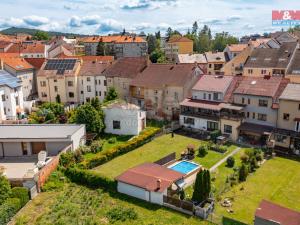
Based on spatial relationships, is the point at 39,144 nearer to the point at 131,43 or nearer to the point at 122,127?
the point at 122,127

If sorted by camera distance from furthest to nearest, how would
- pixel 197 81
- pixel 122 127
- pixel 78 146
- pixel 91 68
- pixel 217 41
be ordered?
pixel 217 41, pixel 91 68, pixel 197 81, pixel 122 127, pixel 78 146

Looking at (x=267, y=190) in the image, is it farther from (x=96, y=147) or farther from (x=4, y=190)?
(x=4, y=190)

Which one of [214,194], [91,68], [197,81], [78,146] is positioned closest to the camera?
[214,194]

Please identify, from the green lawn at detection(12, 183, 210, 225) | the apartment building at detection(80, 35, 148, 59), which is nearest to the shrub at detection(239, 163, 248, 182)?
the green lawn at detection(12, 183, 210, 225)

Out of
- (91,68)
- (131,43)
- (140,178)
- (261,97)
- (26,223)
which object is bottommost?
(26,223)

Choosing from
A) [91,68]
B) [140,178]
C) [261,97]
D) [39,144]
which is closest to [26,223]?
[140,178]
